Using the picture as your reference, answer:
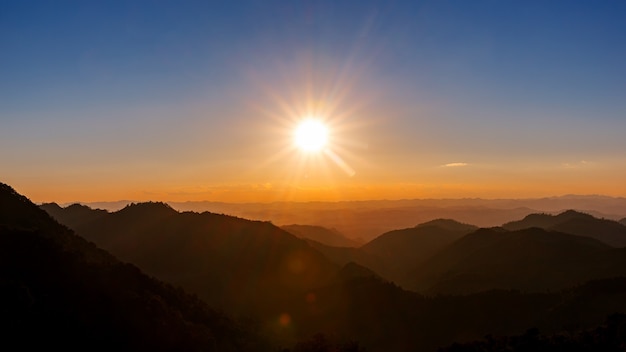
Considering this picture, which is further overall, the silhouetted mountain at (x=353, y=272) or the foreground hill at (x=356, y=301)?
the silhouetted mountain at (x=353, y=272)

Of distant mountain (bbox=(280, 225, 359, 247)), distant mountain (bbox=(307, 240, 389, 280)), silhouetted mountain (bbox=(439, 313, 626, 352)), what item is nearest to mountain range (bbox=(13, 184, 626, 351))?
distant mountain (bbox=(307, 240, 389, 280))

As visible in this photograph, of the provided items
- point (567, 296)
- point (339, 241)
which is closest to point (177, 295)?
point (567, 296)

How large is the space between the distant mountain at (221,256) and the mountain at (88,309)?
26675mm

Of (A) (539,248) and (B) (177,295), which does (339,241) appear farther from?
(B) (177,295)

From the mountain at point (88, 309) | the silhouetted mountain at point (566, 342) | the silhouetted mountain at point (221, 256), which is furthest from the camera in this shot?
the silhouetted mountain at point (221, 256)

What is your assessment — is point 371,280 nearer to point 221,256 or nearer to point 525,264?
point 221,256

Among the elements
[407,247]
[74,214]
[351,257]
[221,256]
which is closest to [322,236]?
[407,247]

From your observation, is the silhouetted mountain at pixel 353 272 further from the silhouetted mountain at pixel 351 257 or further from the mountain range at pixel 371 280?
the silhouetted mountain at pixel 351 257

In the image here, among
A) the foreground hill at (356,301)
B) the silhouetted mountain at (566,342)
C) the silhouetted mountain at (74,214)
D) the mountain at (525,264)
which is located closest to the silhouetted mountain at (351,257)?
the mountain at (525,264)

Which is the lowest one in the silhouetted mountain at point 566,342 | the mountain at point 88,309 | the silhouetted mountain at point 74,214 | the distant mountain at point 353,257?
the distant mountain at point 353,257

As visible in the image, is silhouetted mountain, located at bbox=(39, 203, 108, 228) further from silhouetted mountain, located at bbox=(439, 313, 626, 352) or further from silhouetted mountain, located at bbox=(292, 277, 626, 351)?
silhouetted mountain, located at bbox=(439, 313, 626, 352)

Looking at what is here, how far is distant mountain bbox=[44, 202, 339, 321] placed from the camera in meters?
75.4

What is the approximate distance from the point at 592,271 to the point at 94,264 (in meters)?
72.2

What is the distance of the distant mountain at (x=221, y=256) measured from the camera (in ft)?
247
